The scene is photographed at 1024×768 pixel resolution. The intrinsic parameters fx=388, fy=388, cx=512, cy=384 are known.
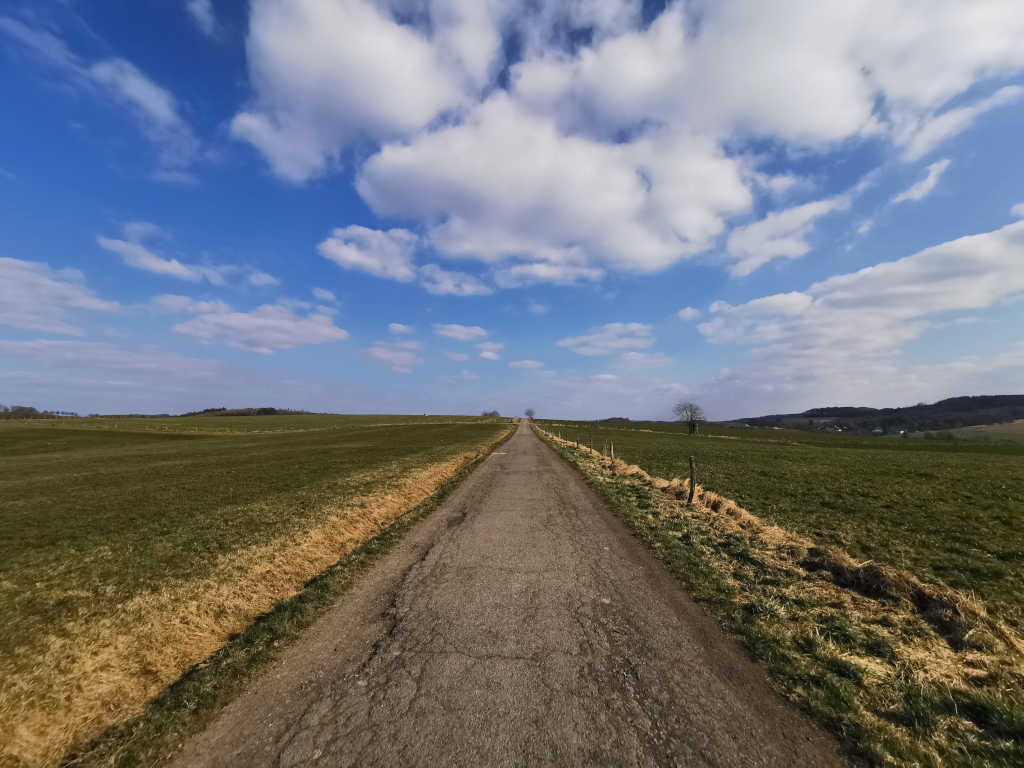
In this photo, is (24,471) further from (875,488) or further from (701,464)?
(875,488)

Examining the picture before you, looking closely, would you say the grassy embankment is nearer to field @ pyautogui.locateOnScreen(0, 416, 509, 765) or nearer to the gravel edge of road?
the gravel edge of road

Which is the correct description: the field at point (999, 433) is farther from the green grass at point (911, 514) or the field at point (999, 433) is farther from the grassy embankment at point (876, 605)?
the grassy embankment at point (876, 605)

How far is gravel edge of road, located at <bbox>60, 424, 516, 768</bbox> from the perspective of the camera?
13.0ft

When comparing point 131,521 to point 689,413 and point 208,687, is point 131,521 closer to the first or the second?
point 208,687

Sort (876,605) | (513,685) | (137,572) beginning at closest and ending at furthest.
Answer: (513,685) < (876,605) < (137,572)

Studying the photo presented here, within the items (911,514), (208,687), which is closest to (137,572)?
(208,687)

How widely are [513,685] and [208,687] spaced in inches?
151

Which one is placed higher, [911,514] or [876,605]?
[876,605]

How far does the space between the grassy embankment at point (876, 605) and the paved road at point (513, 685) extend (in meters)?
0.70

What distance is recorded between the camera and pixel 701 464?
104 ft

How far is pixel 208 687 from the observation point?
16.0 ft

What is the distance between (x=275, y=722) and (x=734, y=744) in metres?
4.88

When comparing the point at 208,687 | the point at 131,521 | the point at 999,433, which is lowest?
the point at 131,521

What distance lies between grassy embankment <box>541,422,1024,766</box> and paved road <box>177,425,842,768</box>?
70cm
